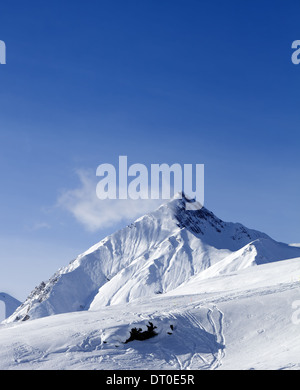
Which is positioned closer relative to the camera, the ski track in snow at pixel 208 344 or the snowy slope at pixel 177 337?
the snowy slope at pixel 177 337

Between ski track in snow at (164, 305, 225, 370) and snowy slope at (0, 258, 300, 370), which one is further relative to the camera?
ski track in snow at (164, 305, 225, 370)

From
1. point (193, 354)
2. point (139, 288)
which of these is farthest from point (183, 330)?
point (139, 288)

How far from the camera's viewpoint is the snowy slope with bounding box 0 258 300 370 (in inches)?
1201

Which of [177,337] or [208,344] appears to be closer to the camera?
[208,344]

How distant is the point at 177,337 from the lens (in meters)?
35.2

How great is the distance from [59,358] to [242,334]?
46.4 ft

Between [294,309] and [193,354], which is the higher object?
[294,309]

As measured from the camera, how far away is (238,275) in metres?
63.2

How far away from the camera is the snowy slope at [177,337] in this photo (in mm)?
30516

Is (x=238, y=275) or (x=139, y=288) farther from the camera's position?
(x=139, y=288)

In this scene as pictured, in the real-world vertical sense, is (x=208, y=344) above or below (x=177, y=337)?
below
